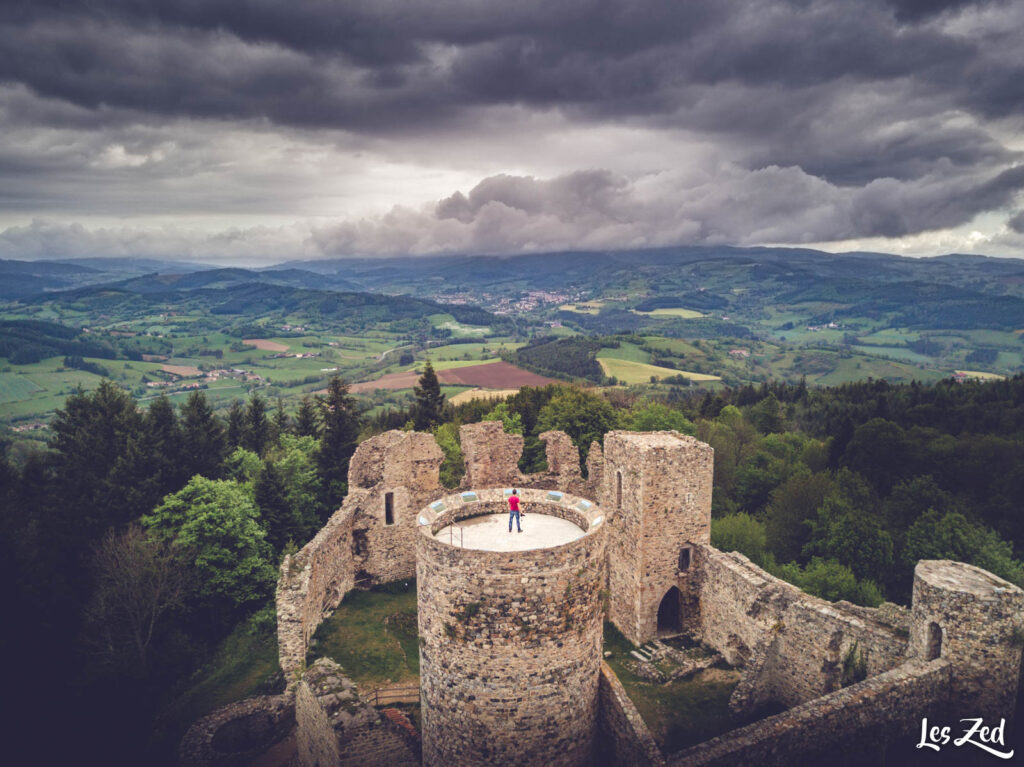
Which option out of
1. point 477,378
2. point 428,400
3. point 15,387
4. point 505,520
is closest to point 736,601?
point 505,520

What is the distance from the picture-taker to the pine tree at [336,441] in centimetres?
3891

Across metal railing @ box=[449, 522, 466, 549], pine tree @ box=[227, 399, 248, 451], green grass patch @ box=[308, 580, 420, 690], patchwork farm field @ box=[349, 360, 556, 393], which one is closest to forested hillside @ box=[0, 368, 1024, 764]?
green grass patch @ box=[308, 580, 420, 690]

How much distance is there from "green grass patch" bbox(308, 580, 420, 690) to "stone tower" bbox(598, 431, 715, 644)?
808cm

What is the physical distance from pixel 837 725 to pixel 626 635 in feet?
32.1

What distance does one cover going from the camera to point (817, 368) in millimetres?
177125

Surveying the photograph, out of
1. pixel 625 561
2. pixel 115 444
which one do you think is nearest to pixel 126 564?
pixel 115 444

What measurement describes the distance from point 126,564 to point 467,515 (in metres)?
19.1

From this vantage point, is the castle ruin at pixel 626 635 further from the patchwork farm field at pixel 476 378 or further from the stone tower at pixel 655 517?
the patchwork farm field at pixel 476 378

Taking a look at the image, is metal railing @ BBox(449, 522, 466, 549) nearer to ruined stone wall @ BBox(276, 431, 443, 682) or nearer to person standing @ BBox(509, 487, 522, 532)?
person standing @ BBox(509, 487, 522, 532)

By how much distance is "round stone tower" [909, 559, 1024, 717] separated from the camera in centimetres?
1244

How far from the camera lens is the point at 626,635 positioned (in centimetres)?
2130

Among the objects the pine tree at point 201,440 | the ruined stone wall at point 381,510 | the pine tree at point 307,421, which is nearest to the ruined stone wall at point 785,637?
the ruined stone wall at point 381,510

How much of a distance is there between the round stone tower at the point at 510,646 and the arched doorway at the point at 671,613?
10.5 metres

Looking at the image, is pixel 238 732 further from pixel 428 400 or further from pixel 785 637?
pixel 428 400
